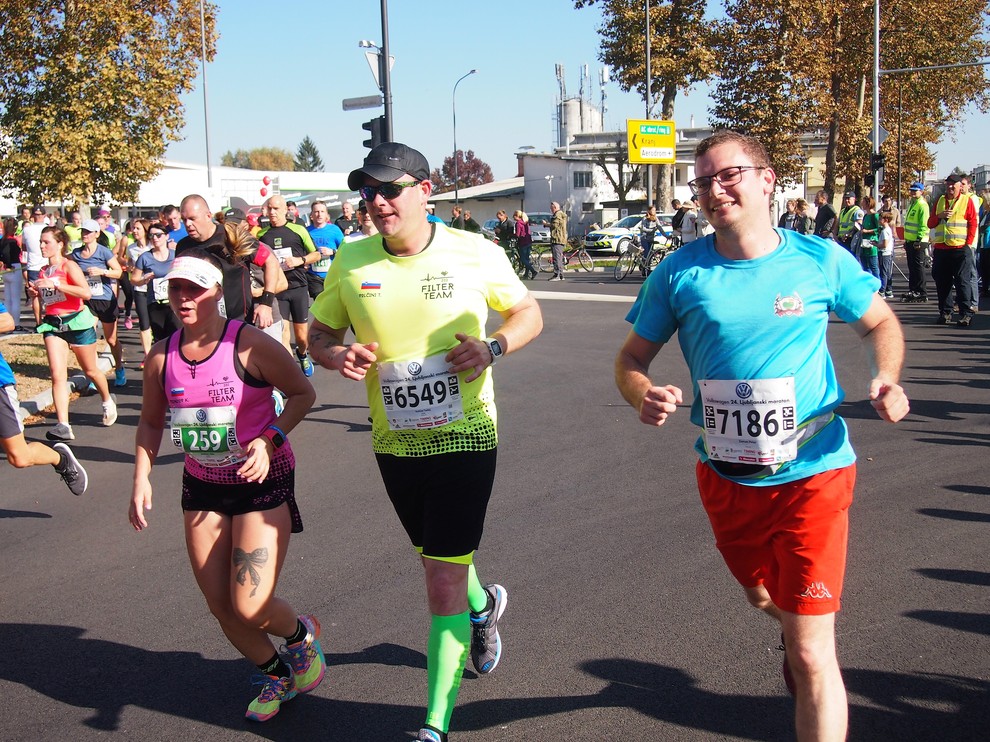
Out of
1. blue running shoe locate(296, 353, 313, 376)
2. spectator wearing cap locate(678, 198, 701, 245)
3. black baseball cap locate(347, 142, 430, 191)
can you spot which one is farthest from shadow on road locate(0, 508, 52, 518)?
spectator wearing cap locate(678, 198, 701, 245)

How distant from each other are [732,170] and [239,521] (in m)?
2.26

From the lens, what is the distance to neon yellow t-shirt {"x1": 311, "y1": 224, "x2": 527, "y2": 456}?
12.1 feet

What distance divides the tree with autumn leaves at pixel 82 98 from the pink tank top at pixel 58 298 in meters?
17.0

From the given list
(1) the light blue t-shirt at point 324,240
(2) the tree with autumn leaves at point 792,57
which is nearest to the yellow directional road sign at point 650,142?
(2) the tree with autumn leaves at point 792,57

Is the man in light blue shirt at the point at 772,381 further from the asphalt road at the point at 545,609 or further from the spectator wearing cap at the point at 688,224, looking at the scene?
the spectator wearing cap at the point at 688,224

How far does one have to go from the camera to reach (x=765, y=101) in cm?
3578

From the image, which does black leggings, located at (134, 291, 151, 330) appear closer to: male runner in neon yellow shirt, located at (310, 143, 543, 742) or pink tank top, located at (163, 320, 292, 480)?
pink tank top, located at (163, 320, 292, 480)

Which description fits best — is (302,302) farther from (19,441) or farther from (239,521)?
(239,521)

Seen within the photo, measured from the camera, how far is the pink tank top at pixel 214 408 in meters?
3.81

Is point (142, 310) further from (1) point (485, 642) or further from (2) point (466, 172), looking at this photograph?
(2) point (466, 172)

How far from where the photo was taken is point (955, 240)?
535 inches

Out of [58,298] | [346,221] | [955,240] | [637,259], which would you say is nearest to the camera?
[58,298]

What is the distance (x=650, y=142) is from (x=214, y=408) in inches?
1342

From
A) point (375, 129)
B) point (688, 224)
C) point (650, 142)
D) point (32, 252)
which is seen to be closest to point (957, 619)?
point (375, 129)
